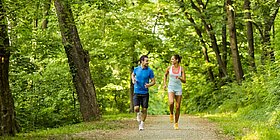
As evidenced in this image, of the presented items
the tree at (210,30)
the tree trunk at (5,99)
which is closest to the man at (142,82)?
the tree trunk at (5,99)

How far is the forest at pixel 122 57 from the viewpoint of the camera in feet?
40.3

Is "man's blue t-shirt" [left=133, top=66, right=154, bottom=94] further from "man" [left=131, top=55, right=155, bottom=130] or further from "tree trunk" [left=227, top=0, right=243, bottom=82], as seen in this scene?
"tree trunk" [left=227, top=0, right=243, bottom=82]

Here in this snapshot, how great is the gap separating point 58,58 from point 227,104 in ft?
25.7

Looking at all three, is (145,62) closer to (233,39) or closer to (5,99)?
(5,99)

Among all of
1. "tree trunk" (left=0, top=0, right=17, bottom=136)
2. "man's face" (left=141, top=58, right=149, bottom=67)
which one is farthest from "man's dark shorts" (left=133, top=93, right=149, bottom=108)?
"tree trunk" (left=0, top=0, right=17, bottom=136)

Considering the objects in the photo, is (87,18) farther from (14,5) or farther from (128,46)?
(14,5)

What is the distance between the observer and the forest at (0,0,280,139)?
12.3 m

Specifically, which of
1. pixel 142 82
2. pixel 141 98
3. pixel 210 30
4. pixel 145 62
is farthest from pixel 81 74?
pixel 210 30

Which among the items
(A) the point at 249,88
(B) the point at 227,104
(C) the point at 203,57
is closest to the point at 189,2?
(C) the point at 203,57

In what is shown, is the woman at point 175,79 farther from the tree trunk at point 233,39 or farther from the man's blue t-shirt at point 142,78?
the tree trunk at point 233,39

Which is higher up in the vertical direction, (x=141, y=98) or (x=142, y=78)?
(x=142, y=78)

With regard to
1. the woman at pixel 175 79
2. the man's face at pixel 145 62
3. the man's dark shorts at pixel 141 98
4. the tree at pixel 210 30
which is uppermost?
the tree at pixel 210 30

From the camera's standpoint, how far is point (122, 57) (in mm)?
26016

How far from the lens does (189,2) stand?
26984mm
